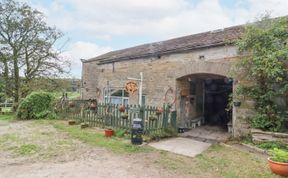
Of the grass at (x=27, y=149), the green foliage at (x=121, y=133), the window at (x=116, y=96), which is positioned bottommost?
the grass at (x=27, y=149)

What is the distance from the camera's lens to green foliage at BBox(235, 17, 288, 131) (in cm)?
765

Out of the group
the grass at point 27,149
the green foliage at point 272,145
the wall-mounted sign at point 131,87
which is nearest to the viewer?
the grass at point 27,149

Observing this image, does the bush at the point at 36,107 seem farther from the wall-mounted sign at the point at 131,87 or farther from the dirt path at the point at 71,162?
the dirt path at the point at 71,162

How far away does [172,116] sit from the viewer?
10.3 meters

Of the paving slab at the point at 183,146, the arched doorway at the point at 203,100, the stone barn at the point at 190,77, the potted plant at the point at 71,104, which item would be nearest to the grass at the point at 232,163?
the paving slab at the point at 183,146

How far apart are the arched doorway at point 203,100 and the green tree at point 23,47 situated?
1373cm

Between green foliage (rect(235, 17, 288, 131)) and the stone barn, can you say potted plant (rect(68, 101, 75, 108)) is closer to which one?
the stone barn

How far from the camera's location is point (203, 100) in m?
13.1

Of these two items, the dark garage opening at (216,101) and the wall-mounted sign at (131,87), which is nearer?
the wall-mounted sign at (131,87)

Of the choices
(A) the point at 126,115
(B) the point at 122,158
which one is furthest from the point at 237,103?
(B) the point at 122,158

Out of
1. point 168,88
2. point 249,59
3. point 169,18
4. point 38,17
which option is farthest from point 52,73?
point 249,59

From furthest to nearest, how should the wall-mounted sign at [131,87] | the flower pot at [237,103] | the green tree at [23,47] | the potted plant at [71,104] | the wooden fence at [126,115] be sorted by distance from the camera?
the green tree at [23,47]
the potted plant at [71,104]
the wall-mounted sign at [131,87]
the wooden fence at [126,115]
the flower pot at [237,103]

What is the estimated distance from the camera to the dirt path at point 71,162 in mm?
5492

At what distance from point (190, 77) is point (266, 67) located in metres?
4.02
